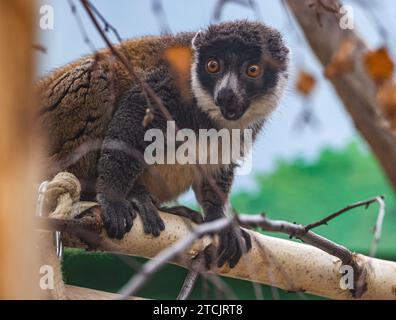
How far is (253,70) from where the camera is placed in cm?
307

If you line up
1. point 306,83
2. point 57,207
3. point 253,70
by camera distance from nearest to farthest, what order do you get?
1. point 306,83
2. point 57,207
3. point 253,70

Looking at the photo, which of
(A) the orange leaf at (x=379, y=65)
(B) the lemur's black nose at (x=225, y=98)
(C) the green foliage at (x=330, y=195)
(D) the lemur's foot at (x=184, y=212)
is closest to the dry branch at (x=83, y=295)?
(D) the lemur's foot at (x=184, y=212)

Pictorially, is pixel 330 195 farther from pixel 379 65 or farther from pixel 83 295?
pixel 379 65

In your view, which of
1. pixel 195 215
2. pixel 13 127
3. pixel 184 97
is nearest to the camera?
pixel 13 127

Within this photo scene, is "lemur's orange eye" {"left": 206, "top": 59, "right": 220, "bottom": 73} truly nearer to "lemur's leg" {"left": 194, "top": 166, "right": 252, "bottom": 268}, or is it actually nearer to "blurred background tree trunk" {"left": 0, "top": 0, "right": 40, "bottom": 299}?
"lemur's leg" {"left": 194, "top": 166, "right": 252, "bottom": 268}

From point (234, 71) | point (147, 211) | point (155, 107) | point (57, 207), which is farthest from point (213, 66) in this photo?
point (57, 207)

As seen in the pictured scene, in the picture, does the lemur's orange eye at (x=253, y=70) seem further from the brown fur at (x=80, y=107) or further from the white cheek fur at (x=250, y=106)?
the brown fur at (x=80, y=107)

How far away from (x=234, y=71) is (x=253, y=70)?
3.9 inches

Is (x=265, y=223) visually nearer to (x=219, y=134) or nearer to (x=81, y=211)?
(x=81, y=211)

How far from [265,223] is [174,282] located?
2787mm

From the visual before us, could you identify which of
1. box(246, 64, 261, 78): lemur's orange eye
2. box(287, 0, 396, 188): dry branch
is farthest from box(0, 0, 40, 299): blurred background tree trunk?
box(246, 64, 261, 78): lemur's orange eye

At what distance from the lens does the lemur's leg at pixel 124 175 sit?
2.55 meters
